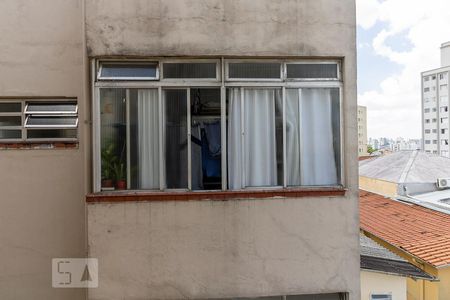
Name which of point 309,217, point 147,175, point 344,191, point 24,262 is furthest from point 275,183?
point 24,262

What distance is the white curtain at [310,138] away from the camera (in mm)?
4566

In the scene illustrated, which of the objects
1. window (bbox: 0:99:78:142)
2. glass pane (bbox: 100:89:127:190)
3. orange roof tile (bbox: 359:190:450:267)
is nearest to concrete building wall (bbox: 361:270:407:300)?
orange roof tile (bbox: 359:190:450:267)

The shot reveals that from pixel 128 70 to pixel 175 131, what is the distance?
99 centimetres

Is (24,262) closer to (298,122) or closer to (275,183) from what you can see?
(275,183)

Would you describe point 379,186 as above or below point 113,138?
below

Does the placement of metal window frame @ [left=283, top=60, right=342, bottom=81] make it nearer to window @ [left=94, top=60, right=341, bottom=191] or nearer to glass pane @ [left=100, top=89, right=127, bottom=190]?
window @ [left=94, top=60, right=341, bottom=191]

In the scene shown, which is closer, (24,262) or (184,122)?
(184,122)

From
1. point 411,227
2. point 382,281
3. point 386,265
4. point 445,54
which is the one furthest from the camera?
point 445,54

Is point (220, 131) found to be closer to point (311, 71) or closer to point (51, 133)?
point (311, 71)

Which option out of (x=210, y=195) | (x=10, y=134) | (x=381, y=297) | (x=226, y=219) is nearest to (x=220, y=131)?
(x=210, y=195)

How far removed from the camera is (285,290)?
437 centimetres

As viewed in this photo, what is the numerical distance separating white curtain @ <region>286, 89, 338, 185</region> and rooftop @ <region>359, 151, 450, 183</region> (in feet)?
59.0

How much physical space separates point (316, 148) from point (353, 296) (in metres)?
1.96

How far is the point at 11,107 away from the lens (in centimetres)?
517
